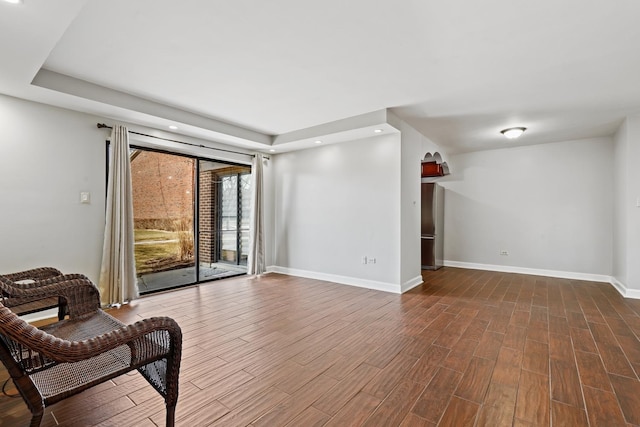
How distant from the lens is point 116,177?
3852mm

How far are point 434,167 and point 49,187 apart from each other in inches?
258

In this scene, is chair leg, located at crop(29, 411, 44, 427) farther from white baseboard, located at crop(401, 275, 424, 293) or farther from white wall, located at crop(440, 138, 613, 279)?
white wall, located at crop(440, 138, 613, 279)

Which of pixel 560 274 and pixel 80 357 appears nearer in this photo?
pixel 80 357

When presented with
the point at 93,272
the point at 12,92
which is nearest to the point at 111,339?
the point at 93,272

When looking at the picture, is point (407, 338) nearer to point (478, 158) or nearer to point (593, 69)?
point (593, 69)

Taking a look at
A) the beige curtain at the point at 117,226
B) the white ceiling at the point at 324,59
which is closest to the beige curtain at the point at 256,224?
the white ceiling at the point at 324,59

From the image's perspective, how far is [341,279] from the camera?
5.17 meters

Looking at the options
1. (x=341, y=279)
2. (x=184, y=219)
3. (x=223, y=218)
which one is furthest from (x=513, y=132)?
(x=184, y=219)

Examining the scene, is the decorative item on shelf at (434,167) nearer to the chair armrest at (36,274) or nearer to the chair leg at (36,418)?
the chair armrest at (36,274)

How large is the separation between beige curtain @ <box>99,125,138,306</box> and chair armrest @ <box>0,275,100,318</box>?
157 cm

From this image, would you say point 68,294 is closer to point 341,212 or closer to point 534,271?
point 341,212

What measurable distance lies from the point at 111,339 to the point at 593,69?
4.36m

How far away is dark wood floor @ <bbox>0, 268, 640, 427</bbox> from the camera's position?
5.82ft

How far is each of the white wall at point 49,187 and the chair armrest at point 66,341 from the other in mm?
2711
